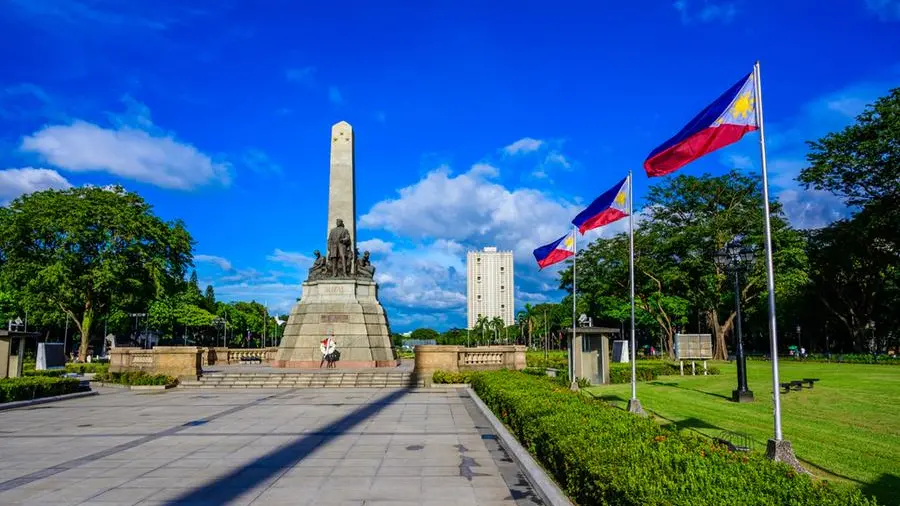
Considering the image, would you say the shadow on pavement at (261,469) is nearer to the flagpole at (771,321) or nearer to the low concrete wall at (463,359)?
the flagpole at (771,321)

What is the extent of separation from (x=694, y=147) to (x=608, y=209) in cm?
618

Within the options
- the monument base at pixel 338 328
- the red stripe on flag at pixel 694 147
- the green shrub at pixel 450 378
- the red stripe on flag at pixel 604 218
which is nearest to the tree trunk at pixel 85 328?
the monument base at pixel 338 328

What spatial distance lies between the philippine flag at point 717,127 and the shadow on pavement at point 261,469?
9.09m

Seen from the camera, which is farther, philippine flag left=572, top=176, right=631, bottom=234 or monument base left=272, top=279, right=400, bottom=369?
monument base left=272, top=279, right=400, bottom=369

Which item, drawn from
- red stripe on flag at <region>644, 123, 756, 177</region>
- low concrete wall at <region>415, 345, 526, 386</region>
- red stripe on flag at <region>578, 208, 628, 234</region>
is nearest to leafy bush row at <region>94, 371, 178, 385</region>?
low concrete wall at <region>415, 345, 526, 386</region>

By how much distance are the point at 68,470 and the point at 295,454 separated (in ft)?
11.8

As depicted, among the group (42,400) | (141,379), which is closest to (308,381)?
(141,379)

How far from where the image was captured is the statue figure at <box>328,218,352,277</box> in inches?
1369

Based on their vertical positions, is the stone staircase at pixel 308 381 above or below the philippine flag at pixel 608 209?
below

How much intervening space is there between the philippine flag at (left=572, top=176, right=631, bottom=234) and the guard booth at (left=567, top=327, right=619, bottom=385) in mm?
6440

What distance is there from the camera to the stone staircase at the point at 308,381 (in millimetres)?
27516

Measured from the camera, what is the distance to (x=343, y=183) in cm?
3644

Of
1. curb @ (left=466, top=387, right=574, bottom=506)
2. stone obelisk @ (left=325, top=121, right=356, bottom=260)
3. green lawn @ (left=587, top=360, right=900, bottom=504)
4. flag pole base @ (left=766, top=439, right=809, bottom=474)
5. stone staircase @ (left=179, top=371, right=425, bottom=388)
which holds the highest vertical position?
stone obelisk @ (left=325, top=121, right=356, bottom=260)

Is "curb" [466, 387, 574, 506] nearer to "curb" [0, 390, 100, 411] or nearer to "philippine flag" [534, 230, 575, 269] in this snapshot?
"philippine flag" [534, 230, 575, 269]
